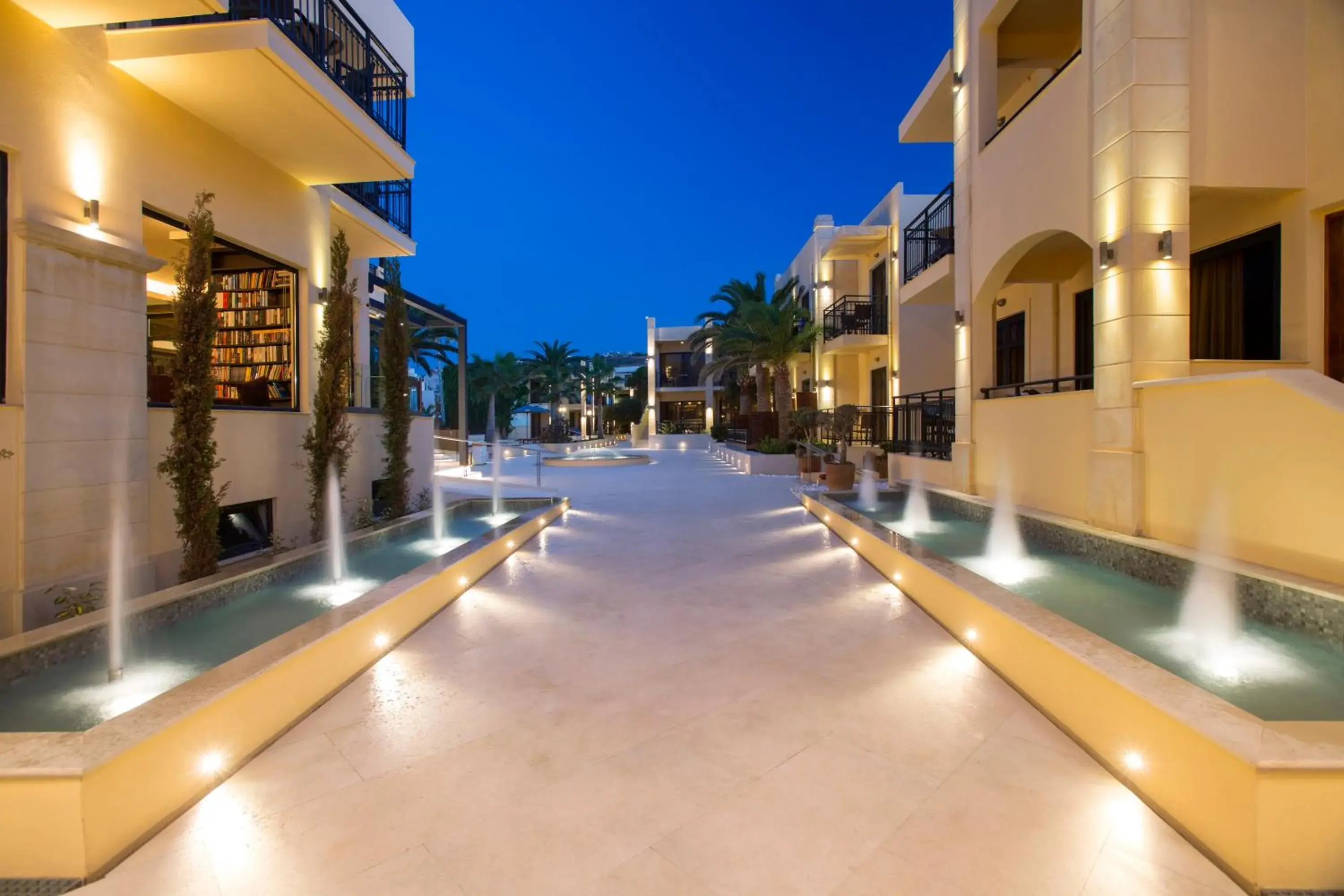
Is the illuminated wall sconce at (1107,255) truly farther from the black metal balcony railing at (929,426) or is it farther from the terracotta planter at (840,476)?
the terracotta planter at (840,476)

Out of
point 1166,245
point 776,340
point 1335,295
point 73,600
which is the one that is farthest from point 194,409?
point 776,340

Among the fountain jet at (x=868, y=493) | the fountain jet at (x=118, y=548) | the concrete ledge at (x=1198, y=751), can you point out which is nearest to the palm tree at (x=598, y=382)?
the fountain jet at (x=868, y=493)

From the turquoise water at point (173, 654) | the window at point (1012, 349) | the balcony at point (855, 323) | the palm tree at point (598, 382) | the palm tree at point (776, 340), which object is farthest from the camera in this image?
the palm tree at point (598, 382)

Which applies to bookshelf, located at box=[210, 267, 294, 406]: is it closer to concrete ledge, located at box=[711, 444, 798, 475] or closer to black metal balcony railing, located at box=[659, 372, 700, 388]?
concrete ledge, located at box=[711, 444, 798, 475]

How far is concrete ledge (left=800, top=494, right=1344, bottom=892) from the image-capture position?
6.48ft

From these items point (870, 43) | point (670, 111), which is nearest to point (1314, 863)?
point (870, 43)

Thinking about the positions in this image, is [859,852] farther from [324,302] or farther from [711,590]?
[324,302]

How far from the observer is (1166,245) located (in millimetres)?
6078

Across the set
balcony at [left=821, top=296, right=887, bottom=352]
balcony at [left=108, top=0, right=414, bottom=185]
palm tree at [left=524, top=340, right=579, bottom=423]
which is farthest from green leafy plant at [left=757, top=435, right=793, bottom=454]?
palm tree at [left=524, top=340, right=579, bottom=423]

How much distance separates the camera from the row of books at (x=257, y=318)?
8.37m

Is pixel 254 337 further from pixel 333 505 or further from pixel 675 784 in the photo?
pixel 675 784

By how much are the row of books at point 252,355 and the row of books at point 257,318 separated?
0.93 feet

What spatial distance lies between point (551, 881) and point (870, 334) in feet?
58.6

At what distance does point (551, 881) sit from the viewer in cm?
203
